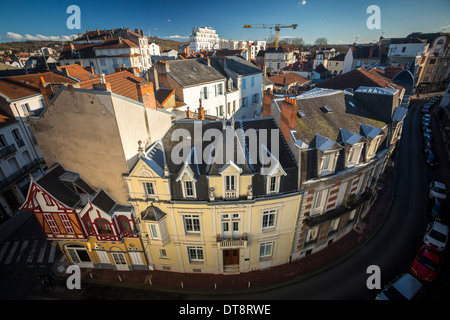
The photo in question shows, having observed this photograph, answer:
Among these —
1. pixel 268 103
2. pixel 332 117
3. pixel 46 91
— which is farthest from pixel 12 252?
pixel 332 117

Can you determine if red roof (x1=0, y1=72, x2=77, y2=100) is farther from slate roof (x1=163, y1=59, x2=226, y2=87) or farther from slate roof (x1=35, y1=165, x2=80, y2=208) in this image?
slate roof (x1=35, y1=165, x2=80, y2=208)

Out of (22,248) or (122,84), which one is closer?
(22,248)

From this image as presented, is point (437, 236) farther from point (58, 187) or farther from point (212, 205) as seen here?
point (58, 187)

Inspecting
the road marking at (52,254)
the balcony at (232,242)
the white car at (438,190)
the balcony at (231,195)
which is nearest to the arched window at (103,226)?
the road marking at (52,254)

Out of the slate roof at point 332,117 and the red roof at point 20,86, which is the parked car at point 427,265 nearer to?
the slate roof at point 332,117

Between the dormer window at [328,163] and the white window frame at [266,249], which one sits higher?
the dormer window at [328,163]

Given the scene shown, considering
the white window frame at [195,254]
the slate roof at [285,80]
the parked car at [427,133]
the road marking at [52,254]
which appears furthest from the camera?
the slate roof at [285,80]
